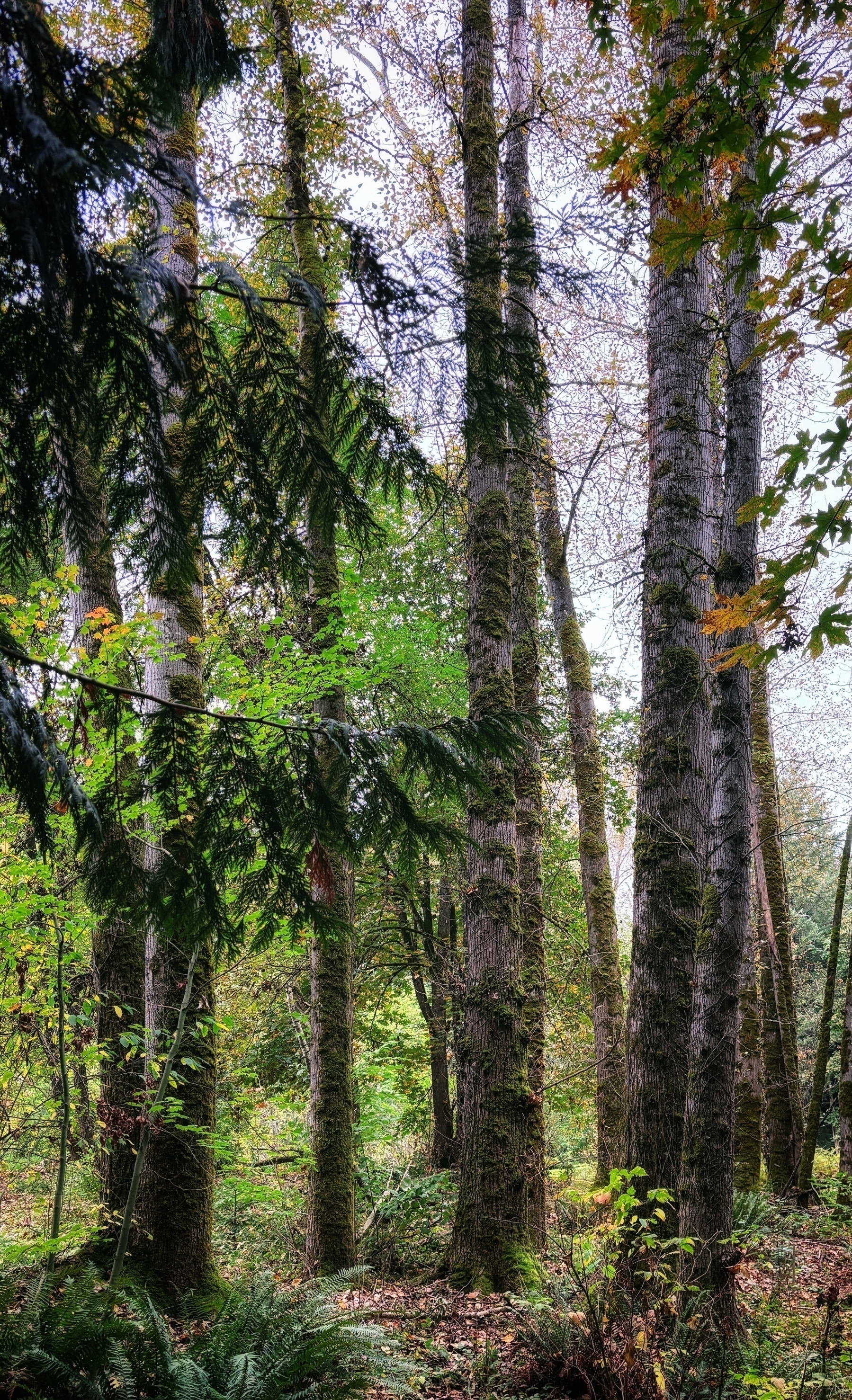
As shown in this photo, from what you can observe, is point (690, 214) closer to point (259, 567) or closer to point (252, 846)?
point (259, 567)

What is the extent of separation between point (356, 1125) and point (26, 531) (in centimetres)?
599

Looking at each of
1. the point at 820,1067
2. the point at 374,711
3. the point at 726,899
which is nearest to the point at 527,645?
the point at 374,711

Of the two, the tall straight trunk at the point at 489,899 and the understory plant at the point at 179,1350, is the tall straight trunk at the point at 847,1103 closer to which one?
the tall straight trunk at the point at 489,899

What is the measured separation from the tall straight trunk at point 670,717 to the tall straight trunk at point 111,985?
291 centimetres

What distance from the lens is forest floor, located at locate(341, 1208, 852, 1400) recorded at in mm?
3400

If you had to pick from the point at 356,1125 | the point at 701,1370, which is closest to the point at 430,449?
the point at 701,1370

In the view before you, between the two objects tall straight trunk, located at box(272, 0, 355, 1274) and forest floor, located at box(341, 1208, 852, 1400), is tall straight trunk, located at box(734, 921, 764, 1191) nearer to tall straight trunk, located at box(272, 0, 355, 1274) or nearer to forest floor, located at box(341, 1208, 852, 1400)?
forest floor, located at box(341, 1208, 852, 1400)

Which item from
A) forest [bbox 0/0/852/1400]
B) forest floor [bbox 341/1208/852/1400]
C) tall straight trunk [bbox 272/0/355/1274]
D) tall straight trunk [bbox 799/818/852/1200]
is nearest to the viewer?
forest [bbox 0/0/852/1400]

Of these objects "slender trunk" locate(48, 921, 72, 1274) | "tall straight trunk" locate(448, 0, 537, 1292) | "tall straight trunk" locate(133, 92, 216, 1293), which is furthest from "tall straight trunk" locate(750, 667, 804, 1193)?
"slender trunk" locate(48, 921, 72, 1274)

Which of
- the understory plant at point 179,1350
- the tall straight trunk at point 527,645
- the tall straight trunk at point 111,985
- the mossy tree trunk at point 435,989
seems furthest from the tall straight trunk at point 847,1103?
the tall straight trunk at point 111,985

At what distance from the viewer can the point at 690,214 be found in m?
2.43

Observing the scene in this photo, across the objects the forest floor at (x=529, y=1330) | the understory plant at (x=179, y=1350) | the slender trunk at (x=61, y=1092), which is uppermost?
the slender trunk at (x=61, y=1092)

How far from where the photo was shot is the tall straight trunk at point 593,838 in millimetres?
8039

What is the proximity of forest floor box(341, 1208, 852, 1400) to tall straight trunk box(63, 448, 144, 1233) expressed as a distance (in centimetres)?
161
